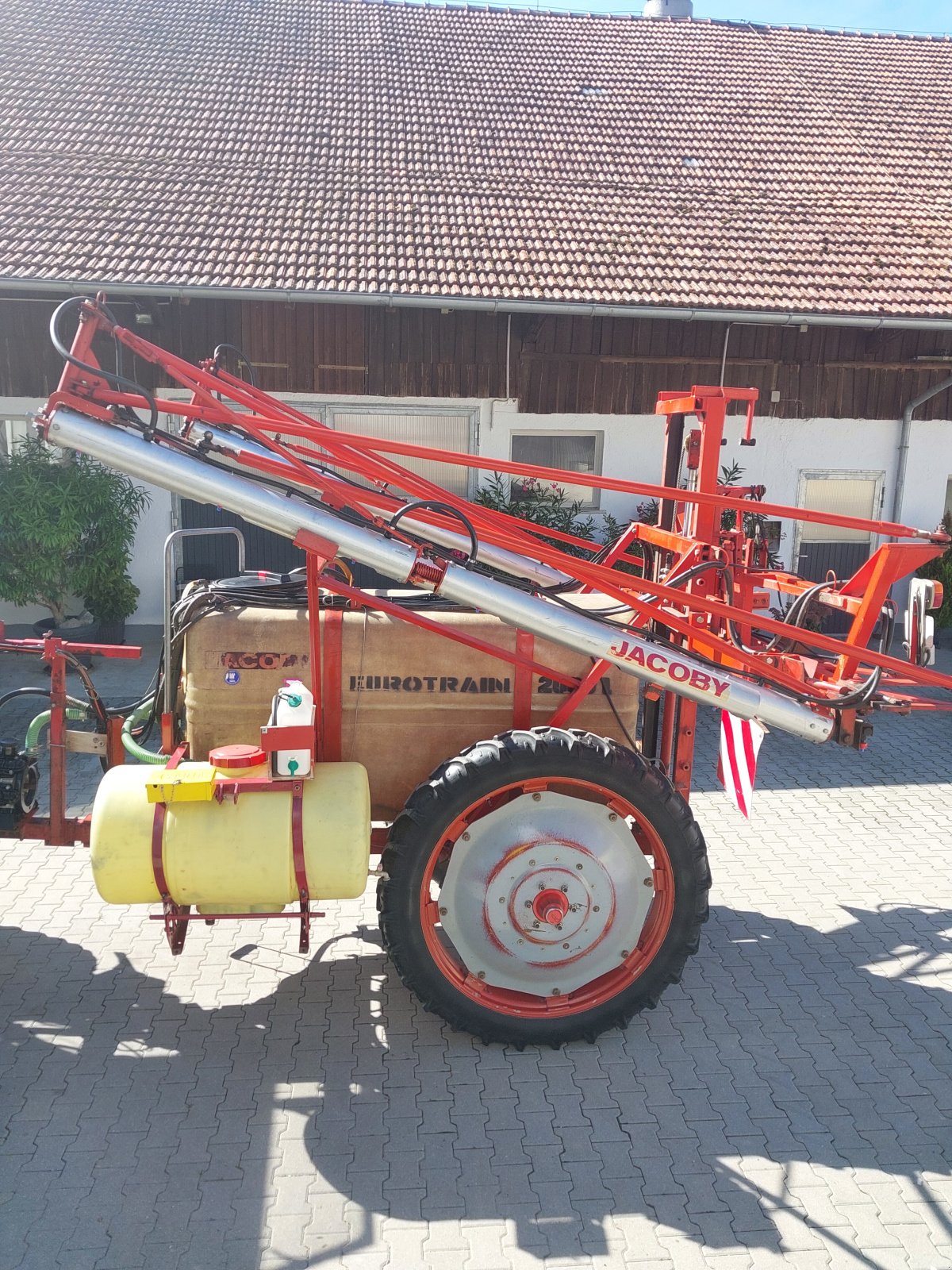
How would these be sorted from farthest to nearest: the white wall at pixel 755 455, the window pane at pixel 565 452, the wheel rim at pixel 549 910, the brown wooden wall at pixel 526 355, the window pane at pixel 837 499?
the window pane at pixel 837 499, the window pane at pixel 565 452, the white wall at pixel 755 455, the brown wooden wall at pixel 526 355, the wheel rim at pixel 549 910

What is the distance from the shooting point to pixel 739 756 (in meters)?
4.42

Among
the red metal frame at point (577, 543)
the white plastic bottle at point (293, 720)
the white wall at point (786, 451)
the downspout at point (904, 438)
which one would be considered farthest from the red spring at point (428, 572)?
the downspout at point (904, 438)

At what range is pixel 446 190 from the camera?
10.1 m

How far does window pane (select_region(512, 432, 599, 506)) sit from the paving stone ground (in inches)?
230

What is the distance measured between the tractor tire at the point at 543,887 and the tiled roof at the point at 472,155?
631 cm

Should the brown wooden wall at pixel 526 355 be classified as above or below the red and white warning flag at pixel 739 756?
above

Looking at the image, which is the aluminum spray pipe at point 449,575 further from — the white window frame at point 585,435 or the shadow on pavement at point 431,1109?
the white window frame at point 585,435

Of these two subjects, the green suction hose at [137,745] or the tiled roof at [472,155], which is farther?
the tiled roof at [472,155]

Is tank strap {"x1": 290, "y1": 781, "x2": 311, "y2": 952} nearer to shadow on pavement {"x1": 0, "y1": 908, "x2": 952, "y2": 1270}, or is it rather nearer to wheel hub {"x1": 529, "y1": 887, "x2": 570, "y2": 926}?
shadow on pavement {"x1": 0, "y1": 908, "x2": 952, "y2": 1270}

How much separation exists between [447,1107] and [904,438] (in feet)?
29.4

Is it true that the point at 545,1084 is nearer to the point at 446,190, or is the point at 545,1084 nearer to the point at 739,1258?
the point at 739,1258

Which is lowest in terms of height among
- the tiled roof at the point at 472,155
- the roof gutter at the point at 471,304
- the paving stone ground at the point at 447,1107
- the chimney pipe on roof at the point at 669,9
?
the paving stone ground at the point at 447,1107

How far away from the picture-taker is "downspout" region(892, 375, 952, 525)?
9.67 m

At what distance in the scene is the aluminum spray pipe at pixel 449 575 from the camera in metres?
3.14
